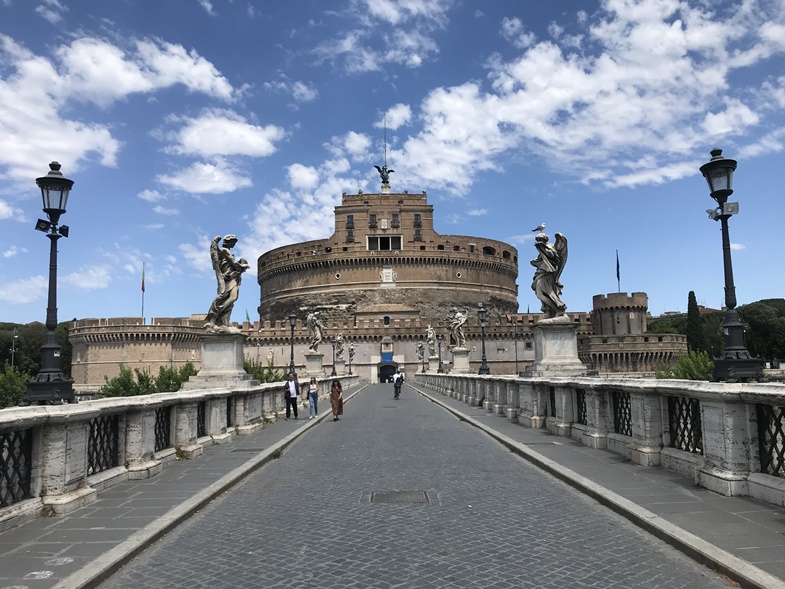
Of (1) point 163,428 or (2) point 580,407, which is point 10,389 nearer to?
(1) point 163,428

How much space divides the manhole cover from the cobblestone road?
0.40ft

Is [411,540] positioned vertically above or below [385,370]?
below

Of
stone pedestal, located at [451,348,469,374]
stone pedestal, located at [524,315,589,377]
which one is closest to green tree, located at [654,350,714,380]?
stone pedestal, located at [524,315,589,377]

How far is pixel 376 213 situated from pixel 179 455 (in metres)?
84.5

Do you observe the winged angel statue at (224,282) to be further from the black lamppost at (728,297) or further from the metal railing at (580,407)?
the black lamppost at (728,297)

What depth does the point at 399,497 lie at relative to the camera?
23.1 feet

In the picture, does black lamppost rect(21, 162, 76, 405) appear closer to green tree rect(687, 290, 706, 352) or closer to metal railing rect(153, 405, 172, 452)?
metal railing rect(153, 405, 172, 452)

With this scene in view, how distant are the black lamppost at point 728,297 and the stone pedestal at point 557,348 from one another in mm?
4737

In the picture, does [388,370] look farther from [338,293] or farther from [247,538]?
[247,538]

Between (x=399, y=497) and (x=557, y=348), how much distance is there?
735 centimetres

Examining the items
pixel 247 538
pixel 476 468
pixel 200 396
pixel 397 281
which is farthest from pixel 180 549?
pixel 397 281

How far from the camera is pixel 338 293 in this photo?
89812 millimetres

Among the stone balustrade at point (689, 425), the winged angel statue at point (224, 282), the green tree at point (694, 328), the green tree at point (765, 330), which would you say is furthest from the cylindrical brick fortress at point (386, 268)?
the stone balustrade at point (689, 425)

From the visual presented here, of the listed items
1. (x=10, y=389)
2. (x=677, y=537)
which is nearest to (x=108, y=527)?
(x=677, y=537)
